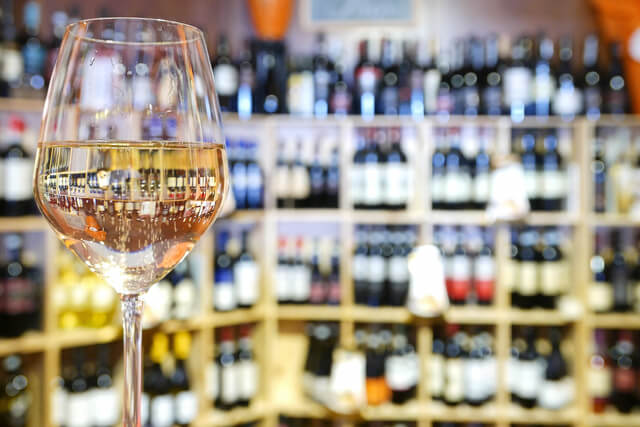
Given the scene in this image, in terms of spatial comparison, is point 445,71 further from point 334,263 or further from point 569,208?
point 334,263

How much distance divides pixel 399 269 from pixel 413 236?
21cm

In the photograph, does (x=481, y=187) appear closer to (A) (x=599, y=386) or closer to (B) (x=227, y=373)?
(A) (x=599, y=386)

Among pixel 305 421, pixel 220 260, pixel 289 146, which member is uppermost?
pixel 289 146

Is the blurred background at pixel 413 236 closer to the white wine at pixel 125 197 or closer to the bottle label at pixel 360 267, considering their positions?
the bottle label at pixel 360 267

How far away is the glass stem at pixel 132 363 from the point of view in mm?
303

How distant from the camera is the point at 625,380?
9.04 feet

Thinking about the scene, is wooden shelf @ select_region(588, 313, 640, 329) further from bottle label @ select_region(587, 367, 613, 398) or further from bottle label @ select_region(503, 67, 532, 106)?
bottle label @ select_region(503, 67, 532, 106)

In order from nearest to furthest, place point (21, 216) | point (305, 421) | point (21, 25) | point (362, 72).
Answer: point (21, 216) < point (21, 25) < point (362, 72) < point (305, 421)

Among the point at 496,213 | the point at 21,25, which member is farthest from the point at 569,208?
the point at 21,25

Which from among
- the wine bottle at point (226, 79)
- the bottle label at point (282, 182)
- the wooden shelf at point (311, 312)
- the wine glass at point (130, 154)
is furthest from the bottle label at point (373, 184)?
the wine glass at point (130, 154)

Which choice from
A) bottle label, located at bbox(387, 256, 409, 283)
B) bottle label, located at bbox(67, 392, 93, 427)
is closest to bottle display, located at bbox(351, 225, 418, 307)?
bottle label, located at bbox(387, 256, 409, 283)

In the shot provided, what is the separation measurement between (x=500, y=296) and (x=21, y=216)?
1.97 meters

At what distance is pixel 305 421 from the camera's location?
3111 mm

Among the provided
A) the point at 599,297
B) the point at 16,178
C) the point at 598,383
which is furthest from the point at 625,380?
Answer: the point at 16,178
